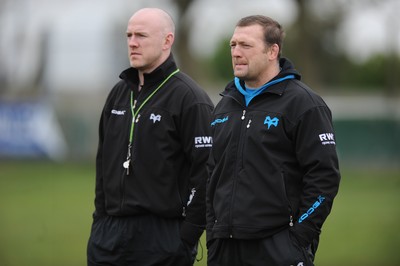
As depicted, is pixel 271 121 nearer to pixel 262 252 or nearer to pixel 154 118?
pixel 262 252

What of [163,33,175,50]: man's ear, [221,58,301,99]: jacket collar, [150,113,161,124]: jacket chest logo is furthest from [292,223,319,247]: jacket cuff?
[163,33,175,50]: man's ear

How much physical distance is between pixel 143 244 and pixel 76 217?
9.52m

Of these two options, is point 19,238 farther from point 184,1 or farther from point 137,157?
point 184,1

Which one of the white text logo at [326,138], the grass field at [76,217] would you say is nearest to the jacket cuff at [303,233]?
the white text logo at [326,138]

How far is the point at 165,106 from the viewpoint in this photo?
5863 mm

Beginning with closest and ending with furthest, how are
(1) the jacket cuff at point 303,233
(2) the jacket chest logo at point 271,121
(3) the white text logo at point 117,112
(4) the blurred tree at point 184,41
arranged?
(1) the jacket cuff at point 303,233, (2) the jacket chest logo at point 271,121, (3) the white text logo at point 117,112, (4) the blurred tree at point 184,41

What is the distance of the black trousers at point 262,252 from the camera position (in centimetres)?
502

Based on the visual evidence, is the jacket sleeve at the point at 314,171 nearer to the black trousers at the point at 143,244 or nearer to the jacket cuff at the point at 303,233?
the jacket cuff at the point at 303,233

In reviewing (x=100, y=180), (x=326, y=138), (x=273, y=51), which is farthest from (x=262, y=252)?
(x=100, y=180)

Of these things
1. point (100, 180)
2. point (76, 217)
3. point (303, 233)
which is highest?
point (100, 180)

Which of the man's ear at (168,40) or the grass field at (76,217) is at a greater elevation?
the man's ear at (168,40)

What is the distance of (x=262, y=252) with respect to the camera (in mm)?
5090

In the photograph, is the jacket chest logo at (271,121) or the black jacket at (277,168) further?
the jacket chest logo at (271,121)

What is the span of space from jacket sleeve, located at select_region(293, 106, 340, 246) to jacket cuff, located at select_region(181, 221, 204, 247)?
88 centimetres
